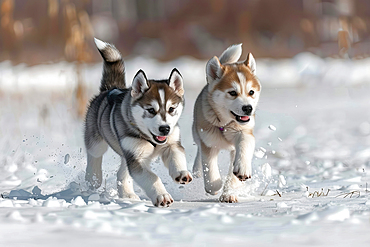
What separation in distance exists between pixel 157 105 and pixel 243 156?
756 millimetres

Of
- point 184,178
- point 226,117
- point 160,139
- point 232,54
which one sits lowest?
point 184,178

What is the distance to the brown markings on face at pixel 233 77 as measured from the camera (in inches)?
155

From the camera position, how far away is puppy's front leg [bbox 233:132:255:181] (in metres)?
3.61

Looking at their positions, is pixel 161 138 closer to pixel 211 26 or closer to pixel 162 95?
pixel 162 95

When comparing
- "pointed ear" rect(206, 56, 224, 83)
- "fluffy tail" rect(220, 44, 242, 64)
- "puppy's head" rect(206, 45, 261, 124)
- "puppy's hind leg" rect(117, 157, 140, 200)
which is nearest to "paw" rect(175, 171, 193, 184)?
"puppy's head" rect(206, 45, 261, 124)

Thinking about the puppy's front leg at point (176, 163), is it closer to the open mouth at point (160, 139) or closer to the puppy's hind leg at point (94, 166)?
the open mouth at point (160, 139)

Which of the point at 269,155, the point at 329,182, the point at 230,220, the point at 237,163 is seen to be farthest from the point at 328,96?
the point at 230,220

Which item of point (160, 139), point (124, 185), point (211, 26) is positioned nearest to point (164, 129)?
point (160, 139)

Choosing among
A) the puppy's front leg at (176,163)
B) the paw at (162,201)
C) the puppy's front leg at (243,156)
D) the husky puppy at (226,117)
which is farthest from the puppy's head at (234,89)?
the paw at (162,201)

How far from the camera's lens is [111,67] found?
4629 millimetres

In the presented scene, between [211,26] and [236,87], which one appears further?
[211,26]

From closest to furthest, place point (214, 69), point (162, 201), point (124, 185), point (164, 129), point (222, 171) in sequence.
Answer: point (162, 201) → point (164, 129) → point (214, 69) → point (124, 185) → point (222, 171)

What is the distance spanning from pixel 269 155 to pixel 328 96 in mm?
4702

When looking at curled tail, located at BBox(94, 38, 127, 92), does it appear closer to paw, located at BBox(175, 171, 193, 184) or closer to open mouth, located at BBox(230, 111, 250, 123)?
open mouth, located at BBox(230, 111, 250, 123)
